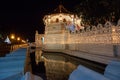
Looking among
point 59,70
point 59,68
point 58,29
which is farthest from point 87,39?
point 58,29

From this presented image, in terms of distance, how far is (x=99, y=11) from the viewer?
68.5 ft

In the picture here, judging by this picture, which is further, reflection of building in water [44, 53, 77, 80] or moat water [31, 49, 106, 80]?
moat water [31, 49, 106, 80]

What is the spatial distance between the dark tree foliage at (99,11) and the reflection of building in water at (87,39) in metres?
1.54

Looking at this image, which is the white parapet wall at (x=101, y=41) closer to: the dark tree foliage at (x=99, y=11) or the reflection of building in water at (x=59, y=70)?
the reflection of building in water at (x=59, y=70)

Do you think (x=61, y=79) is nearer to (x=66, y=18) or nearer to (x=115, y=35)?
(x=115, y=35)

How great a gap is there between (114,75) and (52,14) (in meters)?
35.0

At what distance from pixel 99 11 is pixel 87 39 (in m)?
3.43

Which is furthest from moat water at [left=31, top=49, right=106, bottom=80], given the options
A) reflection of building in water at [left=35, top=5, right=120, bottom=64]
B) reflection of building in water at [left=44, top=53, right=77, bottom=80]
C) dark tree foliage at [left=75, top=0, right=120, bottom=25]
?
dark tree foliage at [left=75, top=0, right=120, bottom=25]

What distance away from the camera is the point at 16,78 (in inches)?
205

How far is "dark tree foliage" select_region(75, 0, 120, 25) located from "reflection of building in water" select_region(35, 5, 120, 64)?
1.54 meters

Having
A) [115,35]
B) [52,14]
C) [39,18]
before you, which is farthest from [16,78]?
[39,18]

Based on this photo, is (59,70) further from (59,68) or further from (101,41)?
(101,41)

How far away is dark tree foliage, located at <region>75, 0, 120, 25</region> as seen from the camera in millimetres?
19248

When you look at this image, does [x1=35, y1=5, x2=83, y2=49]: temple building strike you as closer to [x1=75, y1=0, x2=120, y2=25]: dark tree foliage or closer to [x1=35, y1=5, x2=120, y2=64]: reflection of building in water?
[x1=35, y1=5, x2=120, y2=64]: reflection of building in water
